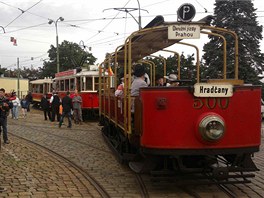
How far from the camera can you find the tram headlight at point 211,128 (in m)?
6.16

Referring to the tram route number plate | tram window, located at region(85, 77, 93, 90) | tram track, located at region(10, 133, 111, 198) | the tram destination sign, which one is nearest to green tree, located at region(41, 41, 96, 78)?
tram window, located at region(85, 77, 93, 90)

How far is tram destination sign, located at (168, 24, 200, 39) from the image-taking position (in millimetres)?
6613

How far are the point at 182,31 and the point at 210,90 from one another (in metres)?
1.10

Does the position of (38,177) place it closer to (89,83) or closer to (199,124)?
(199,124)

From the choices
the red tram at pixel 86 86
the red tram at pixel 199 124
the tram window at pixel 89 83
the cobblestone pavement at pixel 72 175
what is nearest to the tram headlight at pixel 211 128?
the red tram at pixel 199 124

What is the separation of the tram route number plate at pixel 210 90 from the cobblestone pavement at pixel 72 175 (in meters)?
1.59

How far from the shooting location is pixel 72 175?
7984mm

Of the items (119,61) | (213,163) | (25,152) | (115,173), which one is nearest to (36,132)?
(25,152)

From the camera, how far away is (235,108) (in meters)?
6.39

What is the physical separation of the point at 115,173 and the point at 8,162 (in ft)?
8.52

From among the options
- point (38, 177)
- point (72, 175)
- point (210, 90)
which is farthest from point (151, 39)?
point (38, 177)

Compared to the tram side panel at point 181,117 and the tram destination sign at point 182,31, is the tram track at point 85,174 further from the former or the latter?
the tram destination sign at point 182,31

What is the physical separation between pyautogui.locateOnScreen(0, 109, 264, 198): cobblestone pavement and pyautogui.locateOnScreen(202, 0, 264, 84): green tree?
1619 cm

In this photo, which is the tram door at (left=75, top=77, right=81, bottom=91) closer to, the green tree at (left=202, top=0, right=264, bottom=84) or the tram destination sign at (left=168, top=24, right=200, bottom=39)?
the green tree at (left=202, top=0, right=264, bottom=84)
